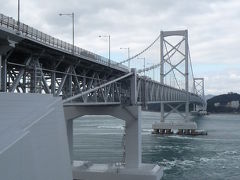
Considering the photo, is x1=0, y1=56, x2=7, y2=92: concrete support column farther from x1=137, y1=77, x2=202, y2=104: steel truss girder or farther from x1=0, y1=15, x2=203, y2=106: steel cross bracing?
x1=137, y1=77, x2=202, y2=104: steel truss girder

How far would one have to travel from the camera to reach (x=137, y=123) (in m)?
35.1

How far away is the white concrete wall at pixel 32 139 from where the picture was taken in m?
13.1

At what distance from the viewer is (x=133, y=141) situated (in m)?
34.7

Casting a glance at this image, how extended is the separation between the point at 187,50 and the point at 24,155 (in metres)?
83.2

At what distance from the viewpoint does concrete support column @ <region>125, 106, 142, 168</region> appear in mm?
34000

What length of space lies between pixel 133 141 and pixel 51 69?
1373 centimetres

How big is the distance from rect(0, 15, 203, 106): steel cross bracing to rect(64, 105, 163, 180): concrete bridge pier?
1052 millimetres

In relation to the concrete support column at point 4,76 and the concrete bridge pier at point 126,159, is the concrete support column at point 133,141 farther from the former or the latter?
the concrete support column at point 4,76

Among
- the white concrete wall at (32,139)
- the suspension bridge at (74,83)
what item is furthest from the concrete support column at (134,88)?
the white concrete wall at (32,139)

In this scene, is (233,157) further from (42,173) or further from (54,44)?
(42,173)

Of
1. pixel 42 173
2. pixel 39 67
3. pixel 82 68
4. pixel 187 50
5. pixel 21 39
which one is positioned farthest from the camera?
pixel 187 50

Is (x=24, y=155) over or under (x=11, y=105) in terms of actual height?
under

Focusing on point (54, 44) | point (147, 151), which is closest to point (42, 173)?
point (54, 44)

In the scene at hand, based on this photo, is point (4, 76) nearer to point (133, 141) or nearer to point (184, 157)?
point (133, 141)
